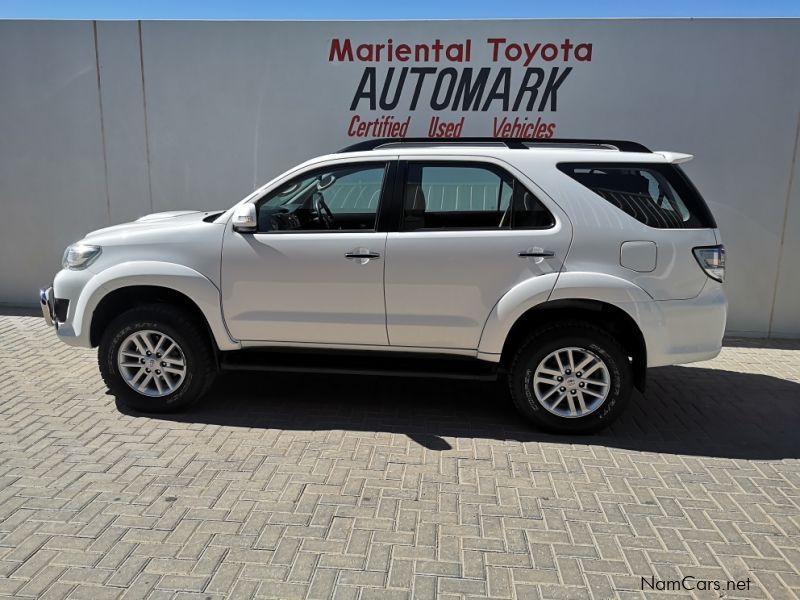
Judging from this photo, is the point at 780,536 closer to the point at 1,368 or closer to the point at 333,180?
the point at 333,180

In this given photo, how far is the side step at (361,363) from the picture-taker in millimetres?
4199

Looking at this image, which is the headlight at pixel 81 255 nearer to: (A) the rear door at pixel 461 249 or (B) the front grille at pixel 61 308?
(B) the front grille at pixel 61 308

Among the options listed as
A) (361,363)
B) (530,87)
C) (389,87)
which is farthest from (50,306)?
(530,87)

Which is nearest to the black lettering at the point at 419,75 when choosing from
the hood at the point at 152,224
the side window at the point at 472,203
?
the side window at the point at 472,203

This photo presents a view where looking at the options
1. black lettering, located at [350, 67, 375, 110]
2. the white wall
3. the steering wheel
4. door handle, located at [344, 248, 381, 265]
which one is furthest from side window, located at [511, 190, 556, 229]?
black lettering, located at [350, 67, 375, 110]

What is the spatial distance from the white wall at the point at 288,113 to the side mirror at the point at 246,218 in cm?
292

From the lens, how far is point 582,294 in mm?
3918

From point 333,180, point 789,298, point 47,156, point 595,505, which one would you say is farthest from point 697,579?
point 47,156

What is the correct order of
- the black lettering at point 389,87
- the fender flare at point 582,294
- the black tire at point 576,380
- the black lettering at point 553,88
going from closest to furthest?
1. the fender flare at point 582,294
2. the black tire at point 576,380
3. the black lettering at point 553,88
4. the black lettering at point 389,87

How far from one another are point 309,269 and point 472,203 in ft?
4.06

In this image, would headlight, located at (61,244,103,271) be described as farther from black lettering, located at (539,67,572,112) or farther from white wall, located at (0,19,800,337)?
black lettering, located at (539,67,572,112)

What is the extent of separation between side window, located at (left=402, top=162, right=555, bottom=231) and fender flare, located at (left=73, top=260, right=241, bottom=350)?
4.88ft

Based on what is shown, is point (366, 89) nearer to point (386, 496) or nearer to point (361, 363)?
point (361, 363)

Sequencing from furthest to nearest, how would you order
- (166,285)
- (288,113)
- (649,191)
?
1. (288,113)
2. (166,285)
3. (649,191)
